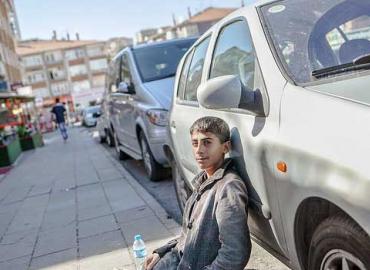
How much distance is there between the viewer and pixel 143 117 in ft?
23.8

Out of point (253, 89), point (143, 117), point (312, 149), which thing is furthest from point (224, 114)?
point (143, 117)

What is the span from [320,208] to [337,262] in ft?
0.76

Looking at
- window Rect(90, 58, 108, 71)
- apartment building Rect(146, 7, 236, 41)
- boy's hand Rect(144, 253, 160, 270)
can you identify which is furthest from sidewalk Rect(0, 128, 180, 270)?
window Rect(90, 58, 108, 71)

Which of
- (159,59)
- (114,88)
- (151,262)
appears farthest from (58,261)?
(114,88)

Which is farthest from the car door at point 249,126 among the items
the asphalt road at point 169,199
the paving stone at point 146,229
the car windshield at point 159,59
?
the car windshield at point 159,59

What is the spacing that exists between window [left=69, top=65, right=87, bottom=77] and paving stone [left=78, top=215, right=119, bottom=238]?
326 feet

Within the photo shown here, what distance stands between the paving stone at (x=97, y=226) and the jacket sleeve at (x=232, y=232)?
285 centimetres

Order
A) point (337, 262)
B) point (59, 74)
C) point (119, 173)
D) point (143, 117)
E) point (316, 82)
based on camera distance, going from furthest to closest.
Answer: point (59, 74) < point (119, 173) < point (143, 117) < point (316, 82) < point (337, 262)

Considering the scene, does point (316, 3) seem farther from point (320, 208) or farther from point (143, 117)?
point (143, 117)

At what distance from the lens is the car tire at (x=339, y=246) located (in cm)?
187

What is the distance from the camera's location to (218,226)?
8.88 ft

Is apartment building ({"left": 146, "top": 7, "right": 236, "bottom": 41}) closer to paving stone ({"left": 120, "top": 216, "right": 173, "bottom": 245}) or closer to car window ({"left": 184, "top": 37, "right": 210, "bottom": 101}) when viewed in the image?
paving stone ({"left": 120, "top": 216, "right": 173, "bottom": 245})

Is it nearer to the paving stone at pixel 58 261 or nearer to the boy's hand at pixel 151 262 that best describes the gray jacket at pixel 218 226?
the boy's hand at pixel 151 262

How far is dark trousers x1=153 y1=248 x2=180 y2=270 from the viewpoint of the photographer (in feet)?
9.97
